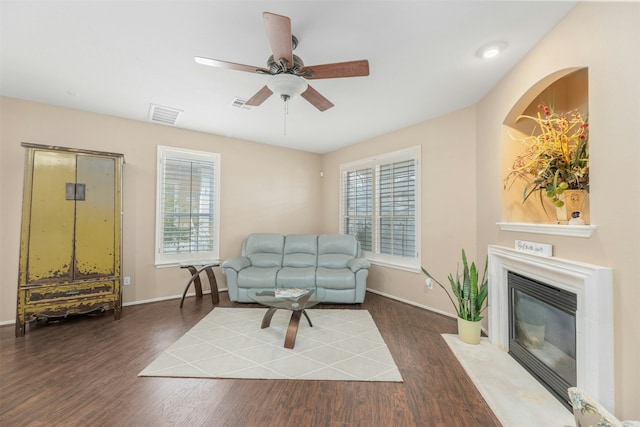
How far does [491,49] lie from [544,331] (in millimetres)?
2331

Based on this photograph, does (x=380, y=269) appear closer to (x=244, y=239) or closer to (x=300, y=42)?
(x=244, y=239)

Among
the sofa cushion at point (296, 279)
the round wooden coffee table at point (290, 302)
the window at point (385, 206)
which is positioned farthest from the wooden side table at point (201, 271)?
the window at point (385, 206)

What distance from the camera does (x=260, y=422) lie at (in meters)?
1.70

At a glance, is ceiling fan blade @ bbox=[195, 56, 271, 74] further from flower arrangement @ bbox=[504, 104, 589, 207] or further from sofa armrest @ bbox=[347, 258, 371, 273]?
sofa armrest @ bbox=[347, 258, 371, 273]

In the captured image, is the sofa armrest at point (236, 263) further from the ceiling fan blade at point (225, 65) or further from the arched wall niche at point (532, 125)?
the arched wall niche at point (532, 125)

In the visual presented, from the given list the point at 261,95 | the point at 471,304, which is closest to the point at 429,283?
the point at 471,304

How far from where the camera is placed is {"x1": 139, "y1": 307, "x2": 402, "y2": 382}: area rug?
2.22 meters

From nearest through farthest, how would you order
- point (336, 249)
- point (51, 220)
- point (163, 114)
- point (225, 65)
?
point (225, 65), point (51, 220), point (163, 114), point (336, 249)

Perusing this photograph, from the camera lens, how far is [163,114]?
12.2 feet

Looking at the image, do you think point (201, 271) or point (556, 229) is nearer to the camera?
point (556, 229)

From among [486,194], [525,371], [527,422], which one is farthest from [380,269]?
[527,422]

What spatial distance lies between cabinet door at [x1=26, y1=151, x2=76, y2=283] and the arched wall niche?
186 inches

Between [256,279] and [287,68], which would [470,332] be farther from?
[287,68]

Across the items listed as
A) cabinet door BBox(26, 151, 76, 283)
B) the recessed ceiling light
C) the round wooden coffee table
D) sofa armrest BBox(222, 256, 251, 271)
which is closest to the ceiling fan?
the recessed ceiling light
